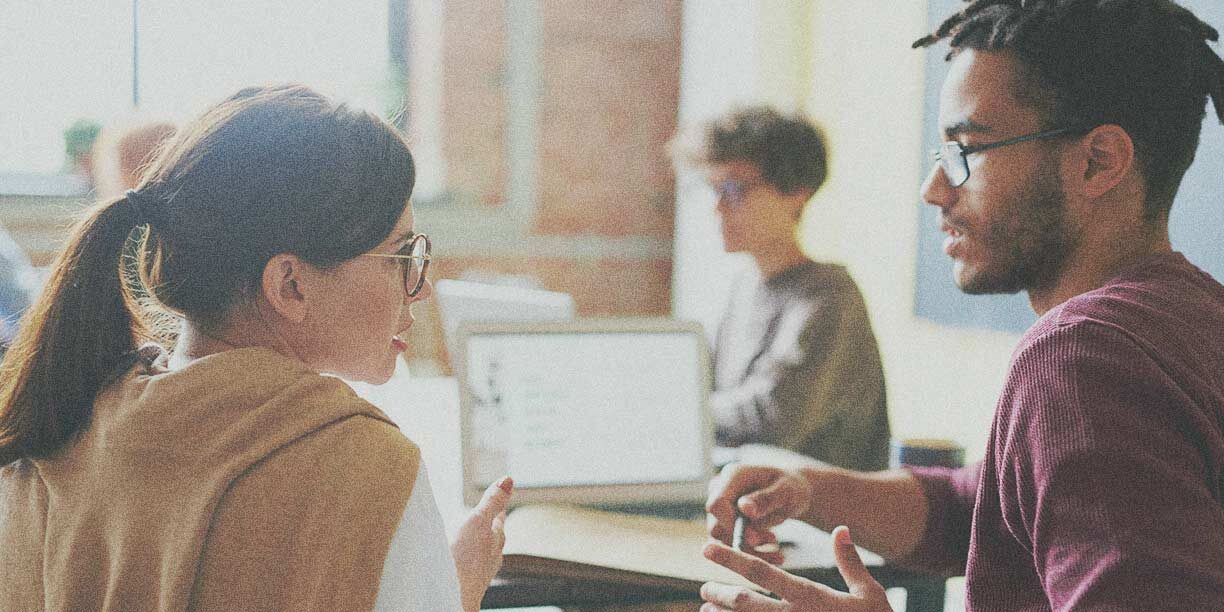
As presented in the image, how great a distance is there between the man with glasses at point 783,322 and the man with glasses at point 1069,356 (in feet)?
2.57

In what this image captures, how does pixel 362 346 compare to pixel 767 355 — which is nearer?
pixel 362 346

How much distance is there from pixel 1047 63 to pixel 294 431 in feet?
2.81

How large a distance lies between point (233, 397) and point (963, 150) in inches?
32.2

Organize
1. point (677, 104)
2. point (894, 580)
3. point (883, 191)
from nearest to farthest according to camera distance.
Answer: point (894, 580), point (883, 191), point (677, 104)

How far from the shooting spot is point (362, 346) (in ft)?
3.45

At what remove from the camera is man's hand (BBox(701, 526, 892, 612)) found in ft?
3.47

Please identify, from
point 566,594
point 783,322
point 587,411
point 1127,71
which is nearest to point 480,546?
point 566,594

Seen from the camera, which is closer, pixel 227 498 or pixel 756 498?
pixel 227 498

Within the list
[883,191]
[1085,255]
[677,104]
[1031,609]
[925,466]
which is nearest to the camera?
[1031,609]

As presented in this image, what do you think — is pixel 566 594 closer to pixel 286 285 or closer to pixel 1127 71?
pixel 286 285

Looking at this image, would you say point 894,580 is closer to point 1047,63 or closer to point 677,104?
point 1047,63

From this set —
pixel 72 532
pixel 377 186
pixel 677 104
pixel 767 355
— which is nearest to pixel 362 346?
pixel 377 186

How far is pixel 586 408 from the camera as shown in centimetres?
164

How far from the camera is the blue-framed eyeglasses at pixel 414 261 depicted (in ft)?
3.47
